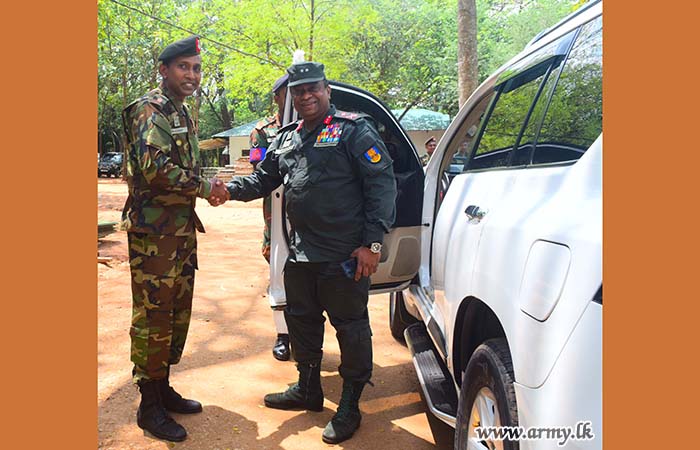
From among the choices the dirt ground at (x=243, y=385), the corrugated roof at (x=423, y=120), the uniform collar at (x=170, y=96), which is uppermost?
the corrugated roof at (x=423, y=120)

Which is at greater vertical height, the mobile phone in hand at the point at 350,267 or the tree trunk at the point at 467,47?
the tree trunk at the point at 467,47

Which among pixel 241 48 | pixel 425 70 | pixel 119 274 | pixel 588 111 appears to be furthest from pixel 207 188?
pixel 425 70

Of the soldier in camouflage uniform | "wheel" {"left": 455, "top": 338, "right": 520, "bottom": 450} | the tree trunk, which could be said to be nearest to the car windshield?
the tree trunk

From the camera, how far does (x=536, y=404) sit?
1.44 metres

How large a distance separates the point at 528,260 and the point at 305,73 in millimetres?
1842

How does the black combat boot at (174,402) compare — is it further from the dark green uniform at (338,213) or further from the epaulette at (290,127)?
the epaulette at (290,127)

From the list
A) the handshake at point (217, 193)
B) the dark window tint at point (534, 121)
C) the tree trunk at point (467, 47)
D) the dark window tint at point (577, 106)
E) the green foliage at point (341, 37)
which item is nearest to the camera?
the dark window tint at point (577, 106)

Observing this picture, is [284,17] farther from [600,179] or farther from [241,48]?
[600,179]

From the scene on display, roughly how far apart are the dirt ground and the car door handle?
4.54 ft

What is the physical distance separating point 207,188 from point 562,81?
196cm

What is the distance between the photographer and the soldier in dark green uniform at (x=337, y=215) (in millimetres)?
2945

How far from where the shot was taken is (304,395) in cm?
333

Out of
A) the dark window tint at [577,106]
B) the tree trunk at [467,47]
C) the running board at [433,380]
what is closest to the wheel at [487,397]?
the running board at [433,380]

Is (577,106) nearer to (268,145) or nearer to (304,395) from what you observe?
(304,395)
